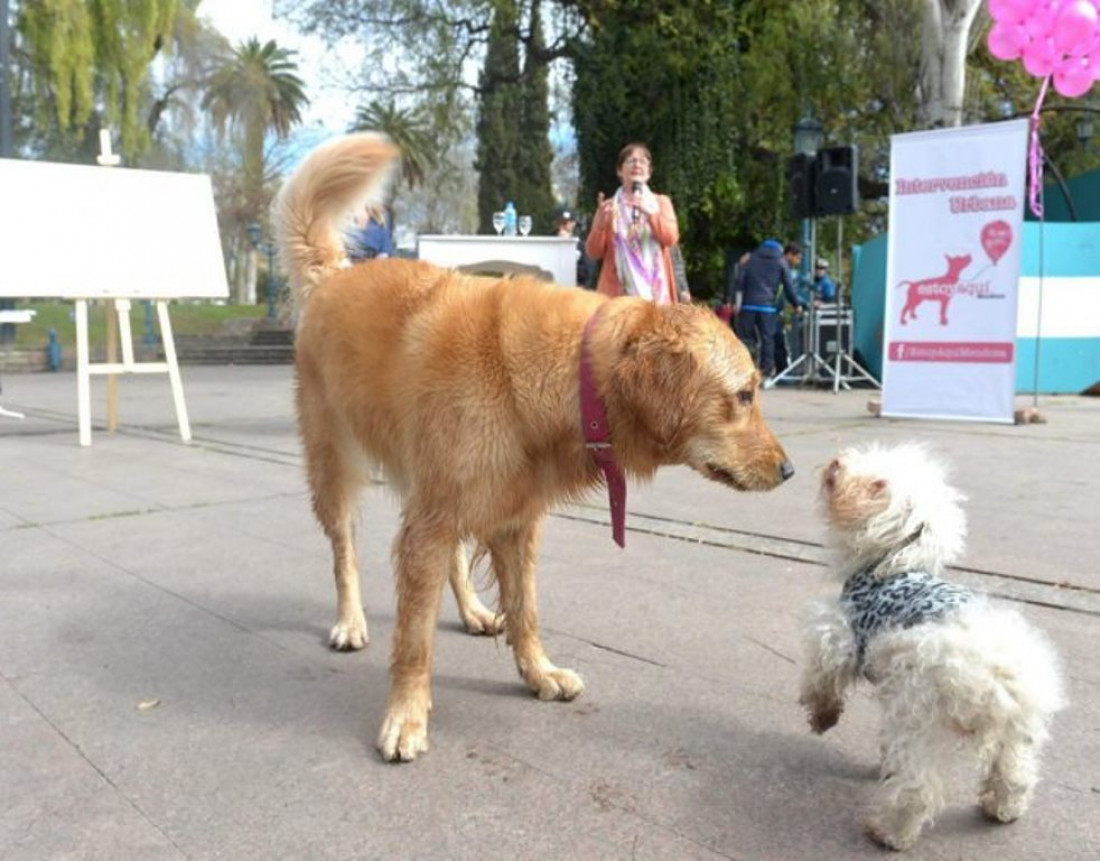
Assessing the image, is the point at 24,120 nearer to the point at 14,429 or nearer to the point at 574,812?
the point at 14,429

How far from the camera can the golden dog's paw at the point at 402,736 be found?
108 inches

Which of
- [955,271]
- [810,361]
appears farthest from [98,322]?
[955,271]

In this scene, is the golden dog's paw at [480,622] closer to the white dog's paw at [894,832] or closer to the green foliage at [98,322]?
the white dog's paw at [894,832]

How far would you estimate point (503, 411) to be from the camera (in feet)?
8.97

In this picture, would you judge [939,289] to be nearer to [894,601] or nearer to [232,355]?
[894,601]

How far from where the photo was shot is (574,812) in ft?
8.04

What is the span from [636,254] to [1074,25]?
8233 millimetres

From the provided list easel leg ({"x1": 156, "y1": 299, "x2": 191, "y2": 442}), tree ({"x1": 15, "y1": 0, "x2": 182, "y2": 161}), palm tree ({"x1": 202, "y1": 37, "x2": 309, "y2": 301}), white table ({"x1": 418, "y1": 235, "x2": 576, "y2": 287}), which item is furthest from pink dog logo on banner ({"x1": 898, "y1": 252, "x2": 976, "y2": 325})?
palm tree ({"x1": 202, "y1": 37, "x2": 309, "y2": 301})

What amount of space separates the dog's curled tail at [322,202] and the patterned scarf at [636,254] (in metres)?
2.57

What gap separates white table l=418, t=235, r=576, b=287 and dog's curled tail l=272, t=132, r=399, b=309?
21.6 feet

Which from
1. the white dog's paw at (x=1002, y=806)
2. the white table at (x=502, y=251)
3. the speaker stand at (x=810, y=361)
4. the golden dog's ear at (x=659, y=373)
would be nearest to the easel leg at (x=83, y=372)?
the white table at (x=502, y=251)

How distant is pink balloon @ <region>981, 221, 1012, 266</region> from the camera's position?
936 centimetres

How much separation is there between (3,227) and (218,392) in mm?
7429

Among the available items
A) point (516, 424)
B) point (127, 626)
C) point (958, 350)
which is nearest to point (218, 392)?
point (958, 350)
